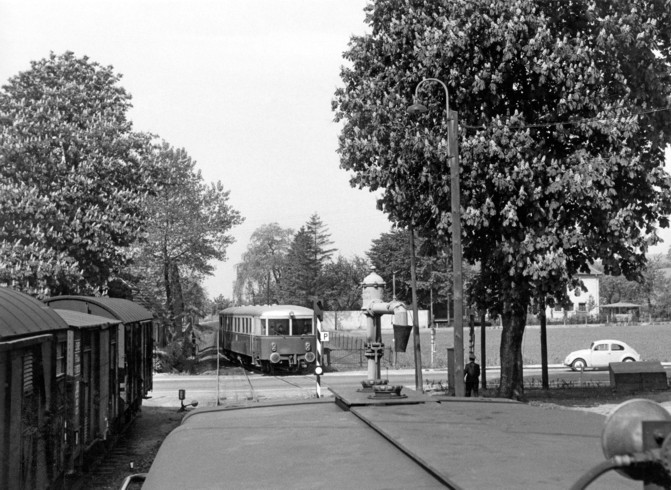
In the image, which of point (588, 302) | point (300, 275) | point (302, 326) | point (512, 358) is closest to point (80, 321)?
point (512, 358)

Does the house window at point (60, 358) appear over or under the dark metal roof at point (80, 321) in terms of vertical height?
under

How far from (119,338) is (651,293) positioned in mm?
124253

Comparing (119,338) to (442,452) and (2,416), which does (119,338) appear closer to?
(2,416)

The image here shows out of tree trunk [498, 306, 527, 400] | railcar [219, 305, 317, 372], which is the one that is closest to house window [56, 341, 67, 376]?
tree trunk [498, 306, 527, 400]

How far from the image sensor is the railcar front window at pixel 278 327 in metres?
35.5

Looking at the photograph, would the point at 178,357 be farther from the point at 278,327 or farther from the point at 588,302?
the point at 588,302

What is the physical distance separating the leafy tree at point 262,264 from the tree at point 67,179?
6609 cm

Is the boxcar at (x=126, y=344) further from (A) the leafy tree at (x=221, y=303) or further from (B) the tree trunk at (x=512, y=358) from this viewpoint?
(A) the leafy tree at (x=221, y=303)

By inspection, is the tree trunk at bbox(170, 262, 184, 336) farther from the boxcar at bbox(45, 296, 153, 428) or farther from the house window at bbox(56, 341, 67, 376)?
the house window at bbox(56, 341, 67, 376)

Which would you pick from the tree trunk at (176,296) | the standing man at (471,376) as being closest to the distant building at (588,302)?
the tree trunk at (176,296)

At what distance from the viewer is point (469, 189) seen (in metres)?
20.9

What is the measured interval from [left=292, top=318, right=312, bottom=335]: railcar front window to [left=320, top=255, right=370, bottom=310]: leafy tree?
2626 inches

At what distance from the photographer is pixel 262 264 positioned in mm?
99625

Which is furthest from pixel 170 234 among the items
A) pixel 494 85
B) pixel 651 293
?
pixel 651 293
